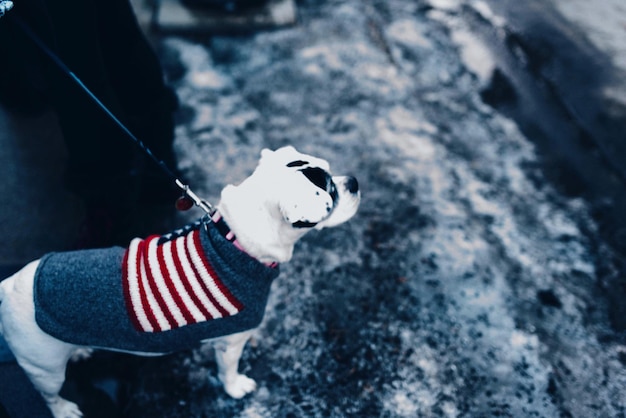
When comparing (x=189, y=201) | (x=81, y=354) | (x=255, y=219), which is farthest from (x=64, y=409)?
(x=255, y=219)

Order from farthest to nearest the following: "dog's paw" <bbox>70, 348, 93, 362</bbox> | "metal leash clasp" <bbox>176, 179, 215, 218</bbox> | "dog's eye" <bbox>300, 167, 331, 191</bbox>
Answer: "dog's paw" <bbox>70, 348, 93, 362</bbox> → "metal leash clasp" <bbox>176, 179, 215, 218</bbox> → "dog's eye" <bbox>300, 167, 331, 191</bbox>

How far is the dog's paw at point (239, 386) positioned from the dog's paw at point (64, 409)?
0.73 meters

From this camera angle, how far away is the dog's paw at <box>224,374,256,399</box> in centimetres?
237

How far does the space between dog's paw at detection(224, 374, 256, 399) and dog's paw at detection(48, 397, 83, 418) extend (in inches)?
28.7

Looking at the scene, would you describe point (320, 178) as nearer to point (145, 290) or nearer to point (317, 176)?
point (317, 176)

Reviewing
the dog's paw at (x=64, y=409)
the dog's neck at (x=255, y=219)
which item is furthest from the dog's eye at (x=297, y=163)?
the dog's paw at (x=64, y=409)

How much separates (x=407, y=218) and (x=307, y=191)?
5.56ft

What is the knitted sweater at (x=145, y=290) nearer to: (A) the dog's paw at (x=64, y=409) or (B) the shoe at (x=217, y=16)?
(A) the dog's paw at (x=64, y=409)

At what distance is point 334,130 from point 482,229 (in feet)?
4.73

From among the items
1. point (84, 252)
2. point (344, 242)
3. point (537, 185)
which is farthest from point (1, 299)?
point (537, 185)

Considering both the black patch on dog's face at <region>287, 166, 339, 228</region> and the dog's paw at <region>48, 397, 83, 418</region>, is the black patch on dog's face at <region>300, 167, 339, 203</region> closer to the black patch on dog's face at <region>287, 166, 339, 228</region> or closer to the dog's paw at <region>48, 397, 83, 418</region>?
the black patch on dog's face at <region>287, 166, 339, 228</region>

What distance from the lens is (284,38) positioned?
15.0 ft

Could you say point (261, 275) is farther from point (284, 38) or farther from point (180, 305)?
point (284, 38)

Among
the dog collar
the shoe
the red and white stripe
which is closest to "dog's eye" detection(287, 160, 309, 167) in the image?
the dog collar
